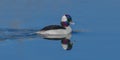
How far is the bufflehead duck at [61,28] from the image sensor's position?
58.1 ft

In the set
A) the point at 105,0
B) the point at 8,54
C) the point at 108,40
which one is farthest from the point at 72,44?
the point at 105,0

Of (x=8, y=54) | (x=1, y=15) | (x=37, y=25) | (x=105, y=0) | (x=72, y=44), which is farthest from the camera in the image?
(x=105, y=0)

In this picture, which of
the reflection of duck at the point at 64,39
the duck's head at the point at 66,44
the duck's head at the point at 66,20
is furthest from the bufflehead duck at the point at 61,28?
the duck's head at the point at 66,44

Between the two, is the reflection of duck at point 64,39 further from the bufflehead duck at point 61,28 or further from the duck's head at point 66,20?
the duck's head at point 66,20

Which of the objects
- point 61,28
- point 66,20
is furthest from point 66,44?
point 66,20

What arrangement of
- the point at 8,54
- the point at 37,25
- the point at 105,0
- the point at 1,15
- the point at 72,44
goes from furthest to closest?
the point at 105,0 < the point at 1,15 < the point at 37,25 < the point at 72,44 < the point at 8,54

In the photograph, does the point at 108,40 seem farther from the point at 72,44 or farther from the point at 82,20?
the point at 82,20

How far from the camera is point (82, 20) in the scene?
763 inches

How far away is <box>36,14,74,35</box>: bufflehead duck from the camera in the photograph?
17.7 meters

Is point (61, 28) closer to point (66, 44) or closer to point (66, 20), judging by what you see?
point (66, 20)

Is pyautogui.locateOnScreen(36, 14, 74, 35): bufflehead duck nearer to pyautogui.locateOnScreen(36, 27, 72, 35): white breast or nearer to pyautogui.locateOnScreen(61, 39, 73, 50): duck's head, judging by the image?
pyautogui.locateOnScreen(36, 27, 72, 35): white breast

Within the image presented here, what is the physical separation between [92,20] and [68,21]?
29.8 inches

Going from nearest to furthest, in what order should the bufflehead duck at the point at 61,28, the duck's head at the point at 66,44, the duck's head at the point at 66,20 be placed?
1. the duck's head at the point at 66,44
2. the bufflehead duck at the point at 61,28
3. the duck's head at the point at 66,20

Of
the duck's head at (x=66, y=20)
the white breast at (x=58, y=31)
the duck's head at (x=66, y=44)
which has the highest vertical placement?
the duck's head at (x=66, y=20)
